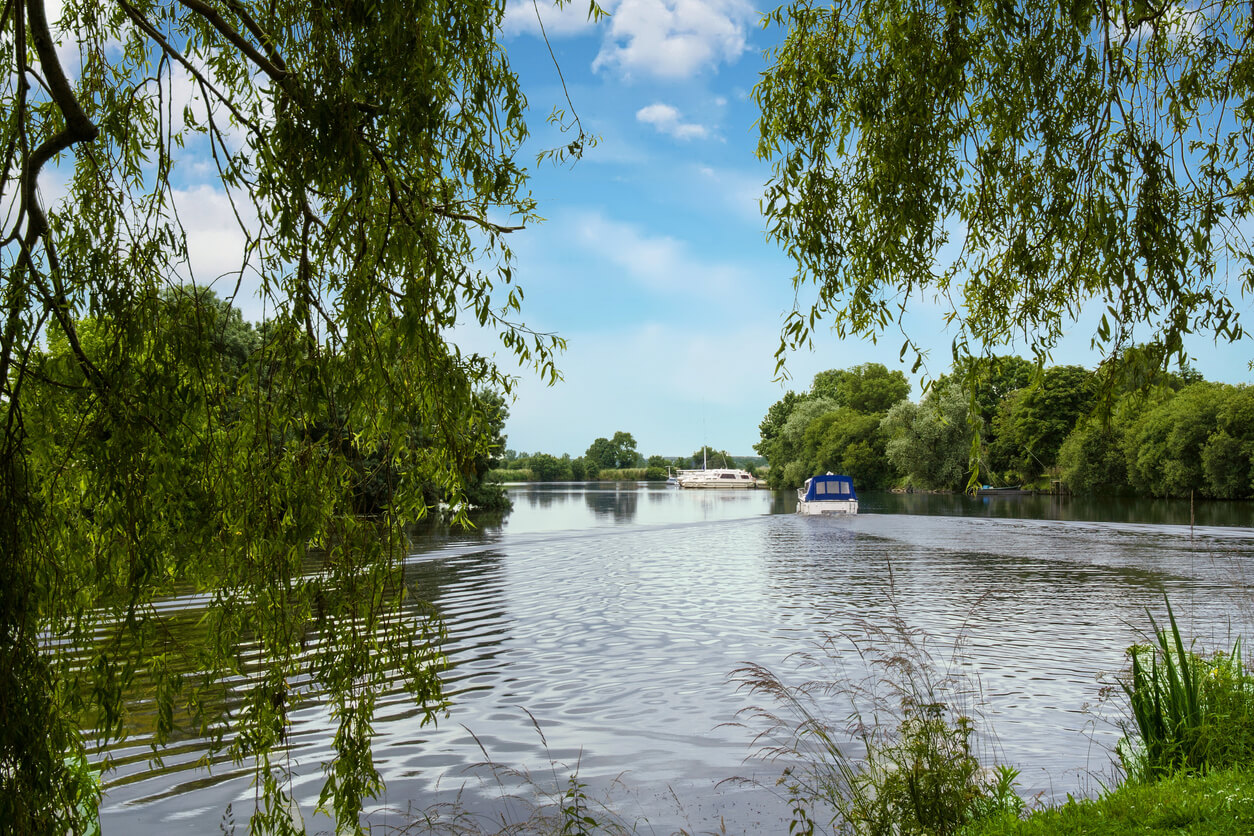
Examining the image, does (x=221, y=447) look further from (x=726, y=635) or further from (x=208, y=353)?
(x=726, y=635)

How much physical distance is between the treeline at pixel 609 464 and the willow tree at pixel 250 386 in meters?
118

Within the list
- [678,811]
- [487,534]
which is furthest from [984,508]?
[678,811]

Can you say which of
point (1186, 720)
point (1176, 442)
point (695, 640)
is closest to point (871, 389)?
point (1176, 442)

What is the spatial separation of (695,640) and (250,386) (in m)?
9.84

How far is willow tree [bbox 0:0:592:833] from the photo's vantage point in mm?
3371

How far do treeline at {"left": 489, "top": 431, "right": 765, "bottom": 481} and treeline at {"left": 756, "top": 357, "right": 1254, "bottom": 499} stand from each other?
36552 mm

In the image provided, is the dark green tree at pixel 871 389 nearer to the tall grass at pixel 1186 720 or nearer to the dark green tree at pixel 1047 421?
the dark green tree at pixel 1047 421

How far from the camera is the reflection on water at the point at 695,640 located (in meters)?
6.93

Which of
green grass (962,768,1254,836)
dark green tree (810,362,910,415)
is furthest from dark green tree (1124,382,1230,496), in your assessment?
green grass (962,768,1254,836)

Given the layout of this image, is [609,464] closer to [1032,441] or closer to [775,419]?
[775,419]

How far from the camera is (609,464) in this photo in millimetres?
141500

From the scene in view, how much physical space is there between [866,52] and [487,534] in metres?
26.1

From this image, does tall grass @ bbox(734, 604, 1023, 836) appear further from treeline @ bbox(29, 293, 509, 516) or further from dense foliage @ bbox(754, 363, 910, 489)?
dense foliage @ bbox(754, 363, 910, 489)

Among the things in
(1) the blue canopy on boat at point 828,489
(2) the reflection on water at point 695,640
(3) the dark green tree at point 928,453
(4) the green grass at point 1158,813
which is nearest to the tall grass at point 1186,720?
(4) the green grass at point 1158,813
